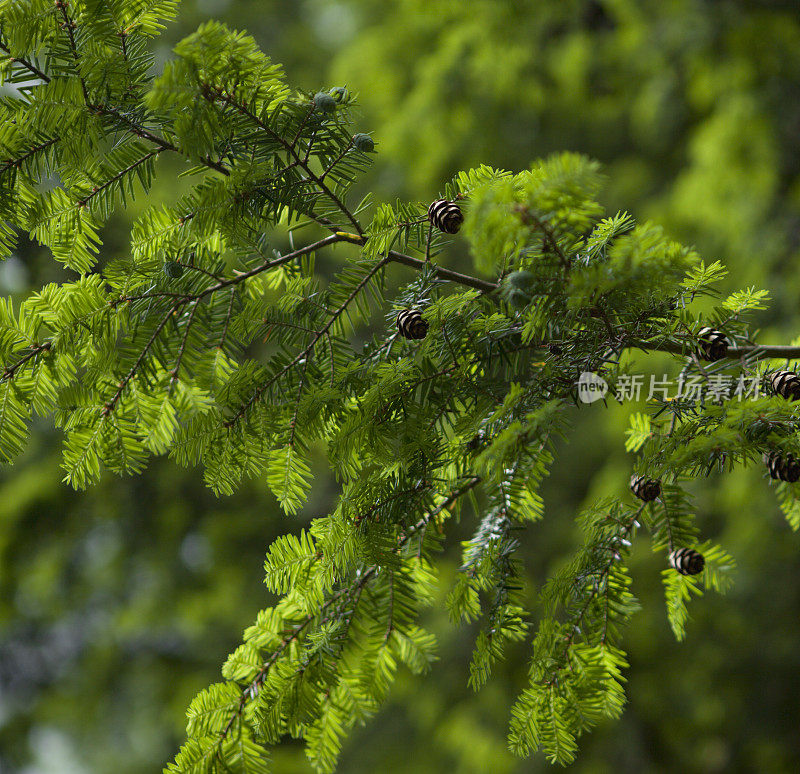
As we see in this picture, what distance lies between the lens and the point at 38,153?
2.18 ft

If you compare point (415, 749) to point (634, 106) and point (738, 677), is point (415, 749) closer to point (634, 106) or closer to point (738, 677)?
point (738, 677)

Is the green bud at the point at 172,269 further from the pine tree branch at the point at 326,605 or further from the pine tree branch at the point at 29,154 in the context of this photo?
the pine tree branch at the point at 326,605

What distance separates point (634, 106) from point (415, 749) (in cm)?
314

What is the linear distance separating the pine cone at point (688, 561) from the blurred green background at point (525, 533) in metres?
1.72

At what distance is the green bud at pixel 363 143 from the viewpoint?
2.23 feet

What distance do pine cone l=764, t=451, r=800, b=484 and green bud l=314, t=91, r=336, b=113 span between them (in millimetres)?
495

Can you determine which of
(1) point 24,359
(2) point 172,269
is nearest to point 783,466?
(2) point 172,269

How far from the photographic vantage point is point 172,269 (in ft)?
2.24

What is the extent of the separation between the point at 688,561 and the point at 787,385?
192mm

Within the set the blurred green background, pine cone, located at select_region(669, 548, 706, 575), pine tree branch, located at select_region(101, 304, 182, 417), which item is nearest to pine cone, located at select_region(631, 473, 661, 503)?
pine cone, located at select_region(669, 548, 706, 575)

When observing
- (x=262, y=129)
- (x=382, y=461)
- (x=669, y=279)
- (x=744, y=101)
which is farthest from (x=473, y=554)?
(x=744, y=101)

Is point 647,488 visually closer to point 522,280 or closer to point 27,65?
point 522,280

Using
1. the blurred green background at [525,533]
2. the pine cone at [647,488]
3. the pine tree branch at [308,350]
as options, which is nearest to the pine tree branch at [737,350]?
the pine cone at [647,488]

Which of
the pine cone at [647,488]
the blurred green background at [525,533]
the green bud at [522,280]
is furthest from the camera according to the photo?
the blurred green background at [525,533]
